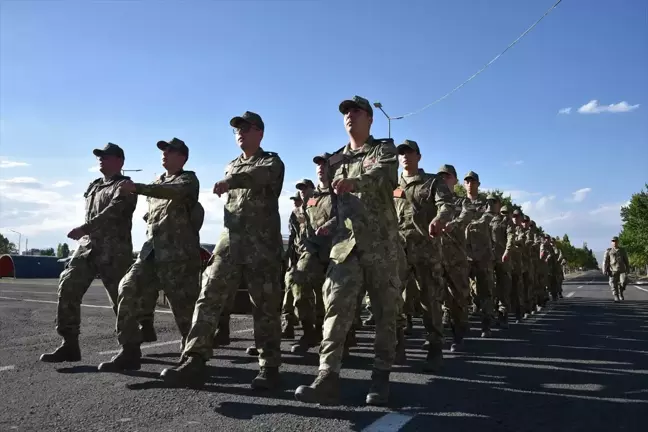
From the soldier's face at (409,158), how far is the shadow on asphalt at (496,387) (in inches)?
87.1

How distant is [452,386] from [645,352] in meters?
3.65

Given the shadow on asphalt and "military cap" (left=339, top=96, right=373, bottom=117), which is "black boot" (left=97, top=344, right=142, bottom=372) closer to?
the shadow on asphalt

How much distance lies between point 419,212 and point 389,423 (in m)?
3.22

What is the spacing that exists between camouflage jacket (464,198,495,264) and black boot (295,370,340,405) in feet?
18.9

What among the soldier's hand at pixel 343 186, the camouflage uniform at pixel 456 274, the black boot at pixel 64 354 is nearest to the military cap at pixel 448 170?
the camouflage uniform at pixel 456 274

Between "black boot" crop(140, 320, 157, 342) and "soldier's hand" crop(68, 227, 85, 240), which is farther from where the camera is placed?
"black boot" crop(140, 320, 157, 342)

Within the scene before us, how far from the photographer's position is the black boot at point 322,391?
12.8ft

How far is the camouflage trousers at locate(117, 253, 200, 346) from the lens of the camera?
5418mm

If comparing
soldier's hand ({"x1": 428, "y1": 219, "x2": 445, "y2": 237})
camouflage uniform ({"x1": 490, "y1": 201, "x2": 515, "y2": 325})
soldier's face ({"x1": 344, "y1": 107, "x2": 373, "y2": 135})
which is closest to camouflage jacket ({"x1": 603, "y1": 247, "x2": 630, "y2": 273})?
camouflage uniform ({"x1": 490, "y1": 201, "x2": 515, "y2": 325})

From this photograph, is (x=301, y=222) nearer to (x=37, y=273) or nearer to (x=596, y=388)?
(x=596, y=388)

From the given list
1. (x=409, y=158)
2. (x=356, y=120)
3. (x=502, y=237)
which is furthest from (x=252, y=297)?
(x=502, y=237)

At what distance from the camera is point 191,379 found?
447 centimetres

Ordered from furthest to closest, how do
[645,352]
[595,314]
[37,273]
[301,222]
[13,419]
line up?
[37,273] < [595,314] < [301,222] < [645,352] < [13,419]

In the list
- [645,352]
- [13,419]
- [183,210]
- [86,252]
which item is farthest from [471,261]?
[13,419]
